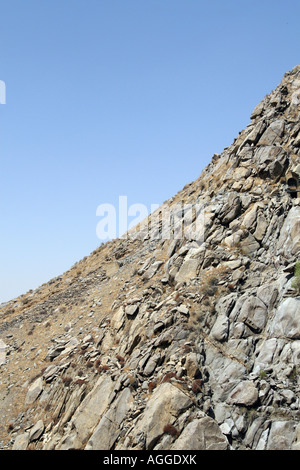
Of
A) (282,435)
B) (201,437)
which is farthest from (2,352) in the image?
(282,435)

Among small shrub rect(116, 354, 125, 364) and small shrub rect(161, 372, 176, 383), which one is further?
small shrub rect(116, 354, 125, 364)

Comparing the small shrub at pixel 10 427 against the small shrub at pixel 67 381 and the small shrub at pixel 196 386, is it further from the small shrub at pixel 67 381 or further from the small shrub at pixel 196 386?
the small shrub at pixel 196 386

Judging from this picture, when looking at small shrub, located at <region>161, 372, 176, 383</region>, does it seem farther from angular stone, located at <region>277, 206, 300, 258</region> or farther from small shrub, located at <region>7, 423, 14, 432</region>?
small shrub, located at <region>7, 423, 14, 432</region>

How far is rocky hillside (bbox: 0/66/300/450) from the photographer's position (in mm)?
17141

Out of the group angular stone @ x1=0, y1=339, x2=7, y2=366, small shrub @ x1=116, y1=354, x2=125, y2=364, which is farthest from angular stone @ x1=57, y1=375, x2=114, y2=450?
angular stone @ x1=0, y1=339, x2=7, y2=366

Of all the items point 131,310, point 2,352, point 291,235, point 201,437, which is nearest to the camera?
point 201,437

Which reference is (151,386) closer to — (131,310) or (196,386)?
(196,386)

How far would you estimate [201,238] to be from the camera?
26766 millimetres

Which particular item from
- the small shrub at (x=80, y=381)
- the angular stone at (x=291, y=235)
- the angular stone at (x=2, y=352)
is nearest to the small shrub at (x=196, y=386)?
the small shrub at (x=80, y=381)

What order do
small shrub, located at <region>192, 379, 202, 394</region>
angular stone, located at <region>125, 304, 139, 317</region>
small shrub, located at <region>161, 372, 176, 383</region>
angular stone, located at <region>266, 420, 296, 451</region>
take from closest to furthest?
angular stone, located at <region>266, 420, 296, 451</region>
small shrub, located at <region>192, 379, 202, 394</region>
small shrub, located at <region>161, 372, 176, 383</region>
angular stone, located at <region>125, 304, 139, 317</region>

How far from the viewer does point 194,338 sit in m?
20.7

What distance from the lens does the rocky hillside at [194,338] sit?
17141 millimetres

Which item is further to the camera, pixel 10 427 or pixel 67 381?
pixel 67 381
